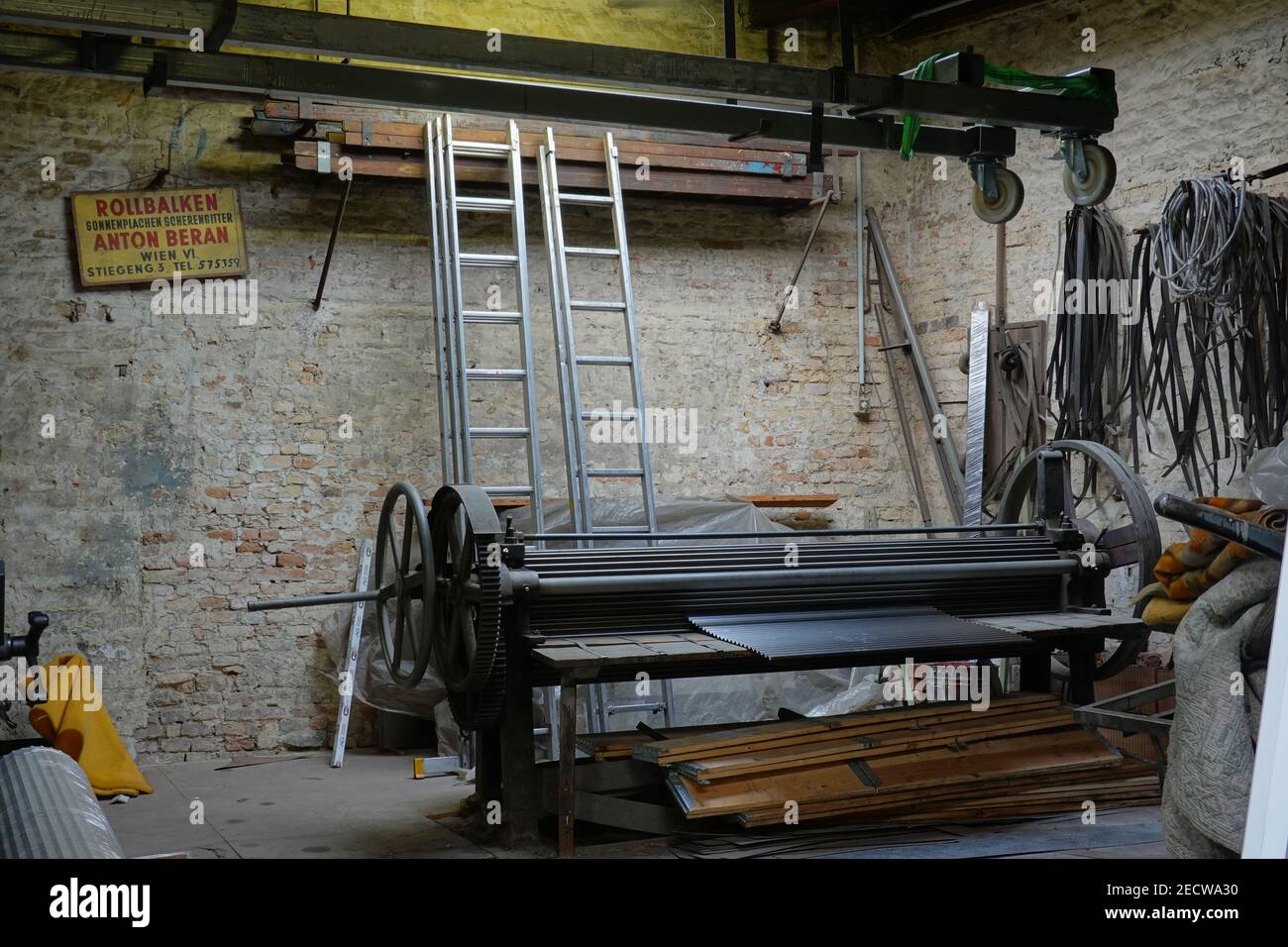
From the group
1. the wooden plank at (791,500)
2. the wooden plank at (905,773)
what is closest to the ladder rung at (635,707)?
the wooden plank at (791,500)

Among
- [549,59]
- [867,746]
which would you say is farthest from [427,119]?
[867,746]

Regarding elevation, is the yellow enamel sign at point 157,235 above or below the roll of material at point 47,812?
above

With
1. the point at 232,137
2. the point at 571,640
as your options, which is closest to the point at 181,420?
the point at 232,137

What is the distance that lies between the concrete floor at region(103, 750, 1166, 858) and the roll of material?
6.44 ft

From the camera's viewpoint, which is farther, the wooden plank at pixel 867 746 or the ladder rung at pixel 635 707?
the ladder rung at pixel 635 707

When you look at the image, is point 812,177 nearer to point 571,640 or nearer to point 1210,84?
point 1210,84

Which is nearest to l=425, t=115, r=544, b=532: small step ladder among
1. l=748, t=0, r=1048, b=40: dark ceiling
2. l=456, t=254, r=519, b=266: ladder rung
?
l=456, t=254, r=519, b=266: ladder rung

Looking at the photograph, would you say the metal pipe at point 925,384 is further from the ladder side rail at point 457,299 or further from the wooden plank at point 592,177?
the ladder side rail at point 457,299

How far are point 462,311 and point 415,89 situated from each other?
2.15 meters

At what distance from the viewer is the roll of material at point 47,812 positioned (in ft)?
5.99

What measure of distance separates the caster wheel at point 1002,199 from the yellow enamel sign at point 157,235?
3582mm

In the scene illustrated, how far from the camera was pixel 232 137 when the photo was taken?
6262 millimetres
